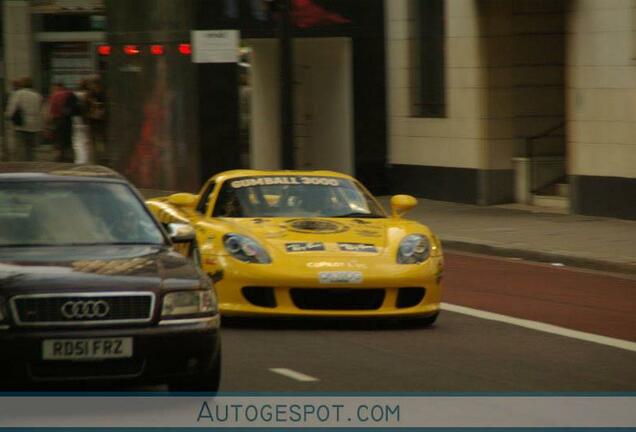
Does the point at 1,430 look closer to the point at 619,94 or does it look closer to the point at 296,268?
the point at 296,268

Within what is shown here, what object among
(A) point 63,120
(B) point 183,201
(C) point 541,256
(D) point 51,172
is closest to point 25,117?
(A) point 63,120

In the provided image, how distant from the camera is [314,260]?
11.9 metres

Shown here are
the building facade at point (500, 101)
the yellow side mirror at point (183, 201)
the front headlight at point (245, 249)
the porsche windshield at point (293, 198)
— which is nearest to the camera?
the front headlight at point (245, 249)

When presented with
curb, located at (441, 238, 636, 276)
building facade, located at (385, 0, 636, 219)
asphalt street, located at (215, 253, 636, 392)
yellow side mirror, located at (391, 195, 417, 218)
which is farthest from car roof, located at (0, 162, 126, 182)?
building facade, located at (385, 0, 636, 219)

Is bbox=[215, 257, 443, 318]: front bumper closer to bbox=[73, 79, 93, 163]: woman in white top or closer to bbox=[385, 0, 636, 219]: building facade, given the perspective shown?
bbox=[385, 0, 636, 219]: building facade

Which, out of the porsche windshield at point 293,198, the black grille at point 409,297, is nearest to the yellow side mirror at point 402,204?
the porsche windshield at point 293,198

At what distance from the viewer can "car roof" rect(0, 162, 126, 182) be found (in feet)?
31.7

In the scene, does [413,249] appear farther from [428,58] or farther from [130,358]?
[428,58]

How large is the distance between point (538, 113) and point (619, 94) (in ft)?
11.4

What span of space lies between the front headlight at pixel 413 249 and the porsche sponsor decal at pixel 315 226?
20.6 inches

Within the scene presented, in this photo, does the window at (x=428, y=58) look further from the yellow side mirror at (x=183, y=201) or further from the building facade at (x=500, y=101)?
the yellow side mirror at (x=183, y=201)

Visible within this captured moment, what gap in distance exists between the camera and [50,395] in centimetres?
852

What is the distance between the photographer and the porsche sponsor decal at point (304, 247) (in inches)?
476

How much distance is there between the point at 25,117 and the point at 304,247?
51.1 feet
